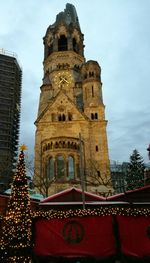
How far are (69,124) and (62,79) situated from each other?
1124 centimetres

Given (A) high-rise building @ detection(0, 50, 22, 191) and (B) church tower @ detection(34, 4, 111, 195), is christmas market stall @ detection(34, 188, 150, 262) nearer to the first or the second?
(B) church tower @ detection(34, 4, 111, 195)

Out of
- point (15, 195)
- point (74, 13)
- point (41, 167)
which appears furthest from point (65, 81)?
point (15, 195)

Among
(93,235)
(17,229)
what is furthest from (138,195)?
(17,229)

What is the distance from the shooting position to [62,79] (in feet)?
156

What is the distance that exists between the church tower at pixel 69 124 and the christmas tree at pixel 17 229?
18911mm

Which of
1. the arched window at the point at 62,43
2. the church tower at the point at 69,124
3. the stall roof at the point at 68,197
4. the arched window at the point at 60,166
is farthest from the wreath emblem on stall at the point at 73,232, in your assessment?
the arched window at the point at 62,43

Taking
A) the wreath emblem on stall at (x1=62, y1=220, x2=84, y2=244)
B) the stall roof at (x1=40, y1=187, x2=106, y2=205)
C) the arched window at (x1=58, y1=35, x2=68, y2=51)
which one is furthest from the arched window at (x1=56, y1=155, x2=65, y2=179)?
the arched window at (x1=58, y1=35, x2=68, y2=51)

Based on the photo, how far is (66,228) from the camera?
10820 millimetres

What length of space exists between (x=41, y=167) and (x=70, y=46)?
2596 centimetres

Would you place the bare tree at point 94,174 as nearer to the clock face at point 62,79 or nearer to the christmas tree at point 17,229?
the clock face at point 62,79

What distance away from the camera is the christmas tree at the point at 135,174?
3691 cm

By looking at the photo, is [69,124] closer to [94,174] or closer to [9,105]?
[94,174]

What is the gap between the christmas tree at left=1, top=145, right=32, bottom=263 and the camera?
10161mm

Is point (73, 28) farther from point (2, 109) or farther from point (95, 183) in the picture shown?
point (95, 183)
